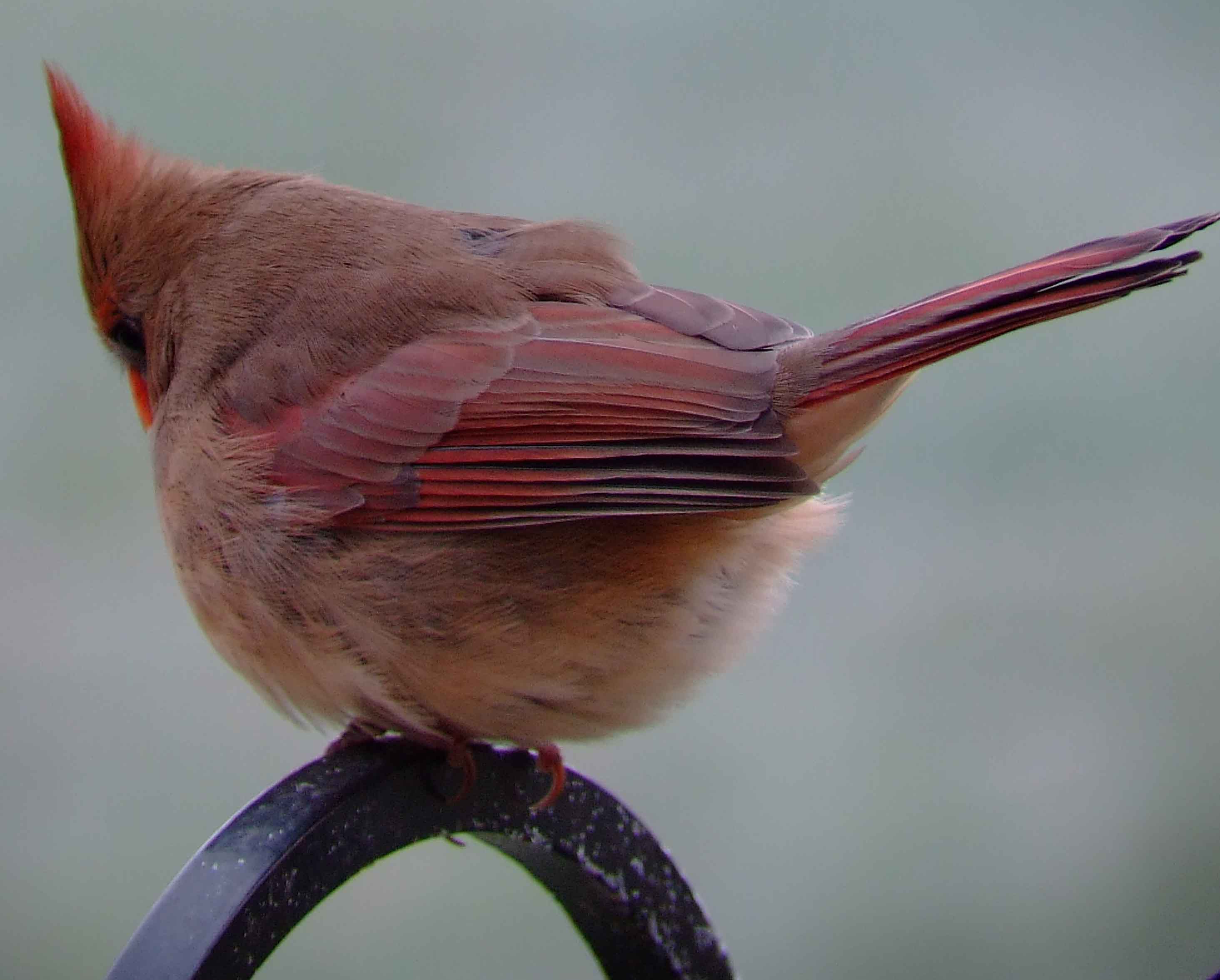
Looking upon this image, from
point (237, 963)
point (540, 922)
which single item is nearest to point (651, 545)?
point (237, 963)

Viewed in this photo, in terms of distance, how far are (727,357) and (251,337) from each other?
2.79 feet

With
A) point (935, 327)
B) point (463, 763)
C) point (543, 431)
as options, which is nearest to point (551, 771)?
point (463, 763)

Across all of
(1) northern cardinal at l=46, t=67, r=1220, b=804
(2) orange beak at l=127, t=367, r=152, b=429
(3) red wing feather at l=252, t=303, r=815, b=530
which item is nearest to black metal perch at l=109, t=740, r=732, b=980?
(1) northern cardinal at l=46, t=67, r=1220, b=804

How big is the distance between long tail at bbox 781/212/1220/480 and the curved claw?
606 millimetres

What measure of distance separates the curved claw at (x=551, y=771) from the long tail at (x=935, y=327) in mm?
606

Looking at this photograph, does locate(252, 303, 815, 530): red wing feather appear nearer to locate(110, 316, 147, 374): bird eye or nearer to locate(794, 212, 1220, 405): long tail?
locate(794, 212, 1220, 405): long tail

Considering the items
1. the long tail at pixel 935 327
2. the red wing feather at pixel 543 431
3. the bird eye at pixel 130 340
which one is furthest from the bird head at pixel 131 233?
the long tail at pixel 935 327

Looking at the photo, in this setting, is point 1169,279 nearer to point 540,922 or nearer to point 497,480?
point 497,480

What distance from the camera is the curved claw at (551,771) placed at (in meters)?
2.41

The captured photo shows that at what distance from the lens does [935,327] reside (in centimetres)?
238

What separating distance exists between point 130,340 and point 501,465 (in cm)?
94

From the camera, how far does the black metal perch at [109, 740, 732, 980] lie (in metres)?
1.87

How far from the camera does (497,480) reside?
2.60m

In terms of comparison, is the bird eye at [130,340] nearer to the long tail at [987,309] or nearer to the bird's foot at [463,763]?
the bird's foot at [463,763]
